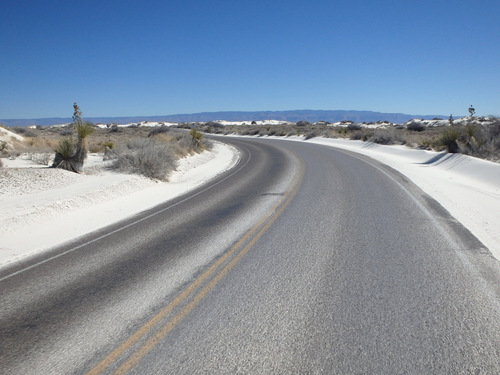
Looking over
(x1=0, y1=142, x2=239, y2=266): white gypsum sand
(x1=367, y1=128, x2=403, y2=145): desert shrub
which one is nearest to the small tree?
(x1=0, y1=142, x2=239, y2=266): white gypsum sand

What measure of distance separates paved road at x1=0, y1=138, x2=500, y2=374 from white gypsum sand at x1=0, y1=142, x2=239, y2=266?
3.69ft

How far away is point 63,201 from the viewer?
10711 millimetres

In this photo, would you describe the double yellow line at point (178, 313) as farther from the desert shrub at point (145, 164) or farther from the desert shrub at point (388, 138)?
the desert shrub at point (388, 138)

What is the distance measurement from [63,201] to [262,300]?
8276mm

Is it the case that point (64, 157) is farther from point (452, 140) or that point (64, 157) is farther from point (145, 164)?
point (452, 140)

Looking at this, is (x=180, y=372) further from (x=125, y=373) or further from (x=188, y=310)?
(x=188, y=310)

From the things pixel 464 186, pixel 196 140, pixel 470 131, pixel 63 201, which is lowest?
pixel 196 140

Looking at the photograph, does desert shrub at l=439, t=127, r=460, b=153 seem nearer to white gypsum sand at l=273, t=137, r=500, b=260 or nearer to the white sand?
white gypsum sand at l=273, t=137, r=500, b=260

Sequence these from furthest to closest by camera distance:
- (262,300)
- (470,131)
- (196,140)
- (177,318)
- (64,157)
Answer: (196,140)
(470,131)
(64,157)
(262,300)
(177,318)

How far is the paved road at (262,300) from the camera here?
3.56 metres

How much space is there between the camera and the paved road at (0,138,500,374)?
3557mm

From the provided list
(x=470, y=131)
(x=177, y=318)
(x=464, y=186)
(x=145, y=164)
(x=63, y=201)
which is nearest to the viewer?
(x=177, y=318)

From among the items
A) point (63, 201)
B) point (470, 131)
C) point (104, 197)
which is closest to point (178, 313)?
point (63, 201)

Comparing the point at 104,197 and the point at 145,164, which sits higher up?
the point at 145,164
